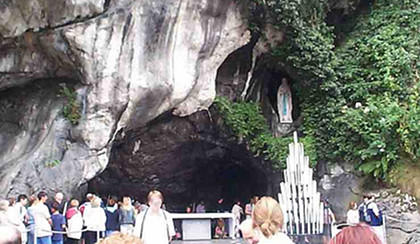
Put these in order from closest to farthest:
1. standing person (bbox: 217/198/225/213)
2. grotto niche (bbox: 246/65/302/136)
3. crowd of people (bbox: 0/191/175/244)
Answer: crowd of people (bbox: 0/191/175/244) < grotto niche (bbox: 246/65/302/136) < standing person (bbox: 217/198/225/213)

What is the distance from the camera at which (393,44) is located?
1384 centimetres

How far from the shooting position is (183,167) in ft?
54.7

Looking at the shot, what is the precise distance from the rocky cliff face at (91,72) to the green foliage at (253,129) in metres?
1.08

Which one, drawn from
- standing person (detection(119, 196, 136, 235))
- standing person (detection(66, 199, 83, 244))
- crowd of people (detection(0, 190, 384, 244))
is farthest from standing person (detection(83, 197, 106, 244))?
standing person (detection(119, 196, 136, 235))

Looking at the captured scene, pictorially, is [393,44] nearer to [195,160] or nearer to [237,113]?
[237,113]

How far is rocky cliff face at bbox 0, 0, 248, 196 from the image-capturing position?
11.6 m

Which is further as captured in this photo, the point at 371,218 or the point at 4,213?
the point at 371,218

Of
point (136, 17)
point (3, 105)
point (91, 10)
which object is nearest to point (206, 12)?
point (136, 17)

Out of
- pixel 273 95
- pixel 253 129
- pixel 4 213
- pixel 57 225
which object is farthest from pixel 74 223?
pixel 273 95

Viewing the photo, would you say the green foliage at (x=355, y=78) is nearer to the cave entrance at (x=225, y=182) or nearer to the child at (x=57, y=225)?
the cave entrance at (x=225, y=182)

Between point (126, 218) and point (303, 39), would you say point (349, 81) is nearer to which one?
point (303, 39)

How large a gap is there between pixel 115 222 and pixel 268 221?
772 centimetres

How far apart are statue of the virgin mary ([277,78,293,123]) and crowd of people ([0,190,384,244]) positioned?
2.51 m

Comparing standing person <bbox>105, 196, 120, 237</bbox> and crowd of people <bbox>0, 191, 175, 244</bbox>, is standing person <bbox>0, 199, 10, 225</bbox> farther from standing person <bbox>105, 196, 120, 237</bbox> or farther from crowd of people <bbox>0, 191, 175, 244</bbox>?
standing person <bbox>105, 196, 120, 237</bbox>
